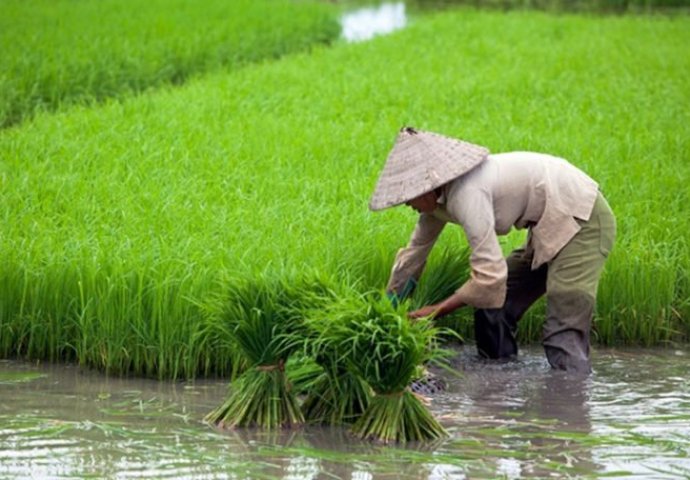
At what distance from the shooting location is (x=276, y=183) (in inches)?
296

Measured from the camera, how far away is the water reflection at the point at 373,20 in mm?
18766

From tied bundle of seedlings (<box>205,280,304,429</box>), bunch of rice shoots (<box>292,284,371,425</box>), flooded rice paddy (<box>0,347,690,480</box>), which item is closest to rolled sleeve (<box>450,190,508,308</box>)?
flooded rice paddy (<box>0,347,690,480</box>)

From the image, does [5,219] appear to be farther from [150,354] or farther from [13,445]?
[13,445]

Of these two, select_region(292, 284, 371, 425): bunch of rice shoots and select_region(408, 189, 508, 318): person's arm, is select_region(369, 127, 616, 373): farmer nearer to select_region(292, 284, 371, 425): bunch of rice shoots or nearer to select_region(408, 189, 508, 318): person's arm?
select_region(408, 189, 508, 318): person's arm

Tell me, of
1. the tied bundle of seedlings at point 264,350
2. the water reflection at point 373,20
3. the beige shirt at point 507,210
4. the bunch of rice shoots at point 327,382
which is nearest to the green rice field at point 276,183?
the tied bundle of seedlings at point 264,350

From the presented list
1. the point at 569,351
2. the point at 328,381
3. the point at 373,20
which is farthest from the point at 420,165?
the point at 373,20

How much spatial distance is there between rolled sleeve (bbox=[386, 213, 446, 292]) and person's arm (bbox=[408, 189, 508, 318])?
30cm

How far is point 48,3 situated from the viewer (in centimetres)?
1609

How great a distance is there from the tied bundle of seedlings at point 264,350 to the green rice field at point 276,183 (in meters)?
0.06

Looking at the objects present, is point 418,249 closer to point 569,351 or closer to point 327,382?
point 569,351

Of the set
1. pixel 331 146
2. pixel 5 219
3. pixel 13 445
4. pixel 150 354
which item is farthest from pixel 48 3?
pixel 13 445

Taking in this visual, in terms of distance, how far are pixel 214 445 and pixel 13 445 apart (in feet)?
2.09

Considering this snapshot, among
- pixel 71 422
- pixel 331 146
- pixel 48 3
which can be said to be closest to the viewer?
pixel 71 422

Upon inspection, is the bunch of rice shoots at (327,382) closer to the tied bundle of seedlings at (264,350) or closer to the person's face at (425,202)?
the tied bundle of seedlings at (264,350)
